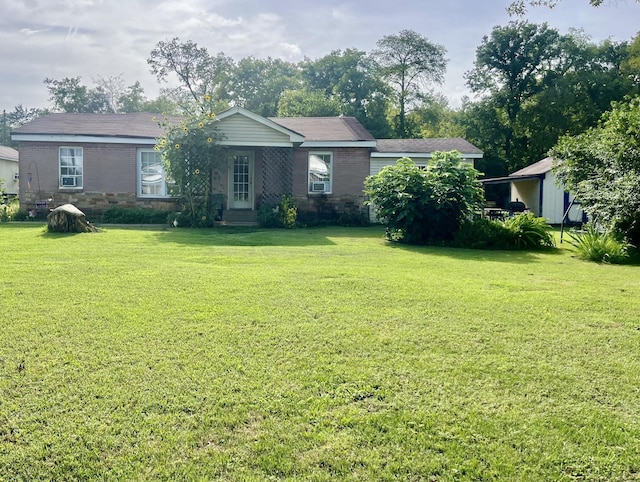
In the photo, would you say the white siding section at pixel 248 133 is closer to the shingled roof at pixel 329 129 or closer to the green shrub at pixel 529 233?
the shingled roof at pixel 329 129

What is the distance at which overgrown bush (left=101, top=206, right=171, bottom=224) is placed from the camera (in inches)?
621

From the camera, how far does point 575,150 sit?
11.5m

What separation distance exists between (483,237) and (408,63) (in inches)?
1202

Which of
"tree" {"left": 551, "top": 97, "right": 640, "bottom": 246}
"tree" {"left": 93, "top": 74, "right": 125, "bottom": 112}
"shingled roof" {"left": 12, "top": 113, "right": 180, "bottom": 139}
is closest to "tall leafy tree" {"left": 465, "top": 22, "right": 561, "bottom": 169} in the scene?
"tree" {"left": 551, "top": 97, "right": 640, "bottom": 246}

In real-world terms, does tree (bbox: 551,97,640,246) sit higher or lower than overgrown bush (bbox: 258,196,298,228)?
higher

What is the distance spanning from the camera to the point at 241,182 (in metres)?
17.6

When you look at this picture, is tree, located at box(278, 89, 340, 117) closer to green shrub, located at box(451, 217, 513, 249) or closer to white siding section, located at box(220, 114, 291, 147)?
white siding section, located at box(220, 114, 291, 147)

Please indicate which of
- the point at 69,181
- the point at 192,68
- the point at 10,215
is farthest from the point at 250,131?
the point at 192,68

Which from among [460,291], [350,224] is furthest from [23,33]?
[460,291]

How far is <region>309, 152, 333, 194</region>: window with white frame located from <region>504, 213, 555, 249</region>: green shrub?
807 cm

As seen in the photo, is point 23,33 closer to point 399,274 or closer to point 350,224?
point 350,224

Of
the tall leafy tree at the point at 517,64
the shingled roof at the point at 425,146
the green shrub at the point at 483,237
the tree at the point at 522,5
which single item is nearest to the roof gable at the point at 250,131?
the shingled roof at the point at 425,146

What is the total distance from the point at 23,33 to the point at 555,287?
48.2ft

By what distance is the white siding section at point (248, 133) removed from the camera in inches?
608
